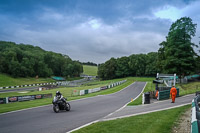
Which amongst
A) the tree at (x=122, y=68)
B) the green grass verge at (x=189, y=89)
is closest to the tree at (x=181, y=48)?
the green grass verge at (x=189, y=89)

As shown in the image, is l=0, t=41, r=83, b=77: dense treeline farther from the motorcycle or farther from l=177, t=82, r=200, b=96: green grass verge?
the motorcycle

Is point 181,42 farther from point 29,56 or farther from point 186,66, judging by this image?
point 29,56

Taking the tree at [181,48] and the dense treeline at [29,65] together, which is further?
the dense treeline at [29,65]

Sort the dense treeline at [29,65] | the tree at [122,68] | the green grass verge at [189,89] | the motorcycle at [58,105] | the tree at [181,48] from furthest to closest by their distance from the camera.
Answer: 1. the tree at [122,68]
2. the dense treeline at [29,65]
3. the tree at [181,48]
4. the green grass verge at [189,89]
5. the motorcycle at [58,105]

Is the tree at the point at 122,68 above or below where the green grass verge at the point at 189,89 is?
above

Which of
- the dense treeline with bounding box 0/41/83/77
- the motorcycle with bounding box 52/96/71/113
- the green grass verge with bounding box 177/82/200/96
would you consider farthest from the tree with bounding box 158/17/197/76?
the dense treeline with bounding box 0/41/83/77

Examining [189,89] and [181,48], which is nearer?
[189,89]

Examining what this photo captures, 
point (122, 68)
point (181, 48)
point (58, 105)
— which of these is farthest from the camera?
point (122, 68)

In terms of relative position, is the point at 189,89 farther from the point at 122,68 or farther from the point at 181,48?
the point at 122,68

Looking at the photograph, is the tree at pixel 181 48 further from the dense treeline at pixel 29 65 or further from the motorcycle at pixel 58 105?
the dense treeline at pixel 29 65

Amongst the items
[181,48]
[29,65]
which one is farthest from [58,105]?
[29,65]

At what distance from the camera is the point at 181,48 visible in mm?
41906

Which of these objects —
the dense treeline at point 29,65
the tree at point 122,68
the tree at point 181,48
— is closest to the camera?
the tree at point 181,48

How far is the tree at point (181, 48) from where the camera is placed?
4106 centimetres
